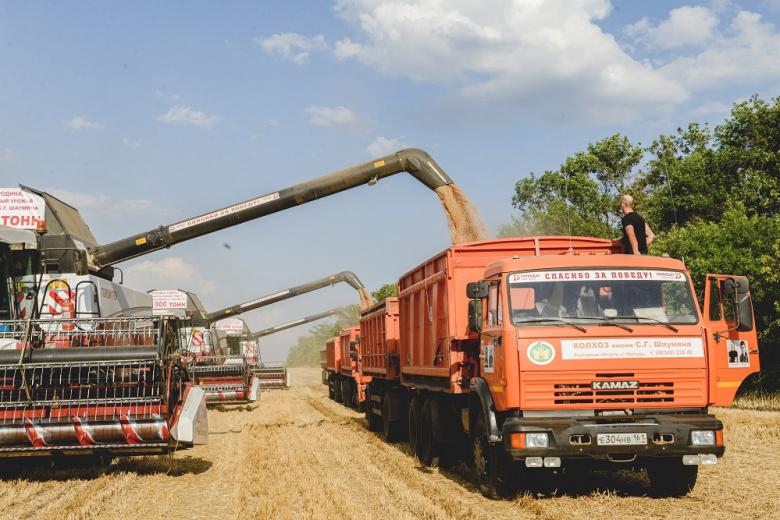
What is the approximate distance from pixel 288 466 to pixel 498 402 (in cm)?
425

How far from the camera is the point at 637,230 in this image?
983cm

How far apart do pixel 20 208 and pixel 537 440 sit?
9395mm

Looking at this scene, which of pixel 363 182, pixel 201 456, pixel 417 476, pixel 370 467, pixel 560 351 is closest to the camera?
pixel 560 351

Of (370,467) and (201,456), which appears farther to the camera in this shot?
(201,456)

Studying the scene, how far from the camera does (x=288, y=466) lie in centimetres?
1144

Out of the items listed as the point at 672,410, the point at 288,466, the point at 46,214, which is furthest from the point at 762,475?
the point at 46,214

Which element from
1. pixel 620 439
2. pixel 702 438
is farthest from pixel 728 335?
pixel 620 439

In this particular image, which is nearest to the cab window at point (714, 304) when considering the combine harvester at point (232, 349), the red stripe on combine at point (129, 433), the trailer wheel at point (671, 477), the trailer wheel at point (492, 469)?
the trailer wheel at point (671, 477)

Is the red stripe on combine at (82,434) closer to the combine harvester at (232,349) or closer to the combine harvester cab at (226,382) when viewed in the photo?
the combine harvester at (232,349)

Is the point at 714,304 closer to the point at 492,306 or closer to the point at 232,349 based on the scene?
the point at 492,306

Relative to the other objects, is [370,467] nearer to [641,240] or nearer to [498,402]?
[498,402]

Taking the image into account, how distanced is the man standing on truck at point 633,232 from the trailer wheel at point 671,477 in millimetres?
2467

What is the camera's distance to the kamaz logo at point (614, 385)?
26.5 ft

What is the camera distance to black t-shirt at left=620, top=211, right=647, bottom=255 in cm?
974
